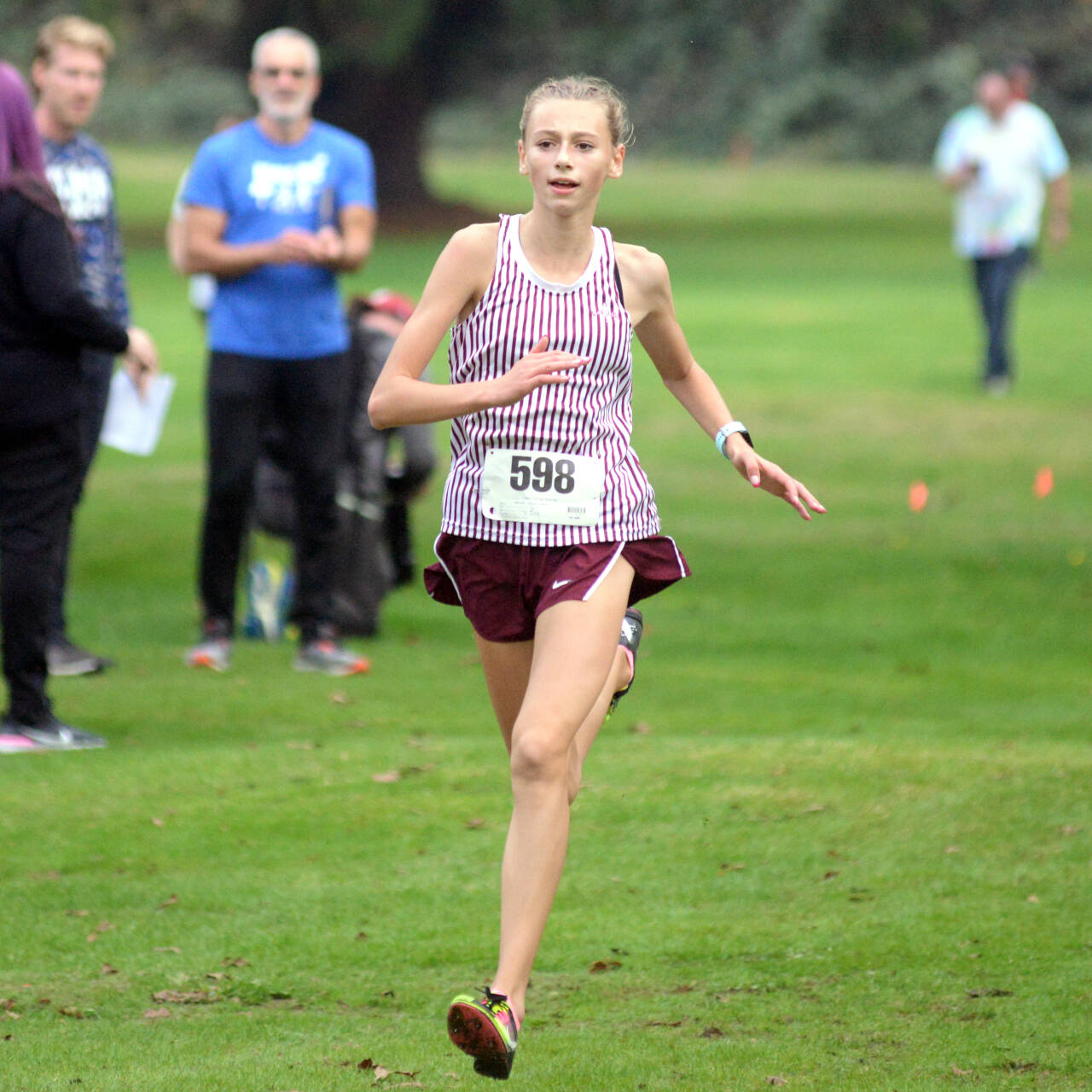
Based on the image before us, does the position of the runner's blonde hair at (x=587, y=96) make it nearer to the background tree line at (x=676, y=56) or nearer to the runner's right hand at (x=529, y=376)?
the runner's right hand at (x=529, y=376)

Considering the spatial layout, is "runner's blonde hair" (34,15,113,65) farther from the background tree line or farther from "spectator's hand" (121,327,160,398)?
the background tree line

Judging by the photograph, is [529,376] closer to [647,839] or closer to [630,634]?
[630,634]

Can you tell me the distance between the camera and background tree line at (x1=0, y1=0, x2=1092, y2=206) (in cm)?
3622

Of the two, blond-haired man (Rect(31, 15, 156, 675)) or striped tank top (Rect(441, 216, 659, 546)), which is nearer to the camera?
striped tank top (Rect(441, 216, 659, 546))

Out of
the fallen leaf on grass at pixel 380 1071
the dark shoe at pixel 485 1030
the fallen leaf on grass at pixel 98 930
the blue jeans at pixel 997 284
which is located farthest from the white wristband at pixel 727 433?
the blue jeans at pixel 997 284

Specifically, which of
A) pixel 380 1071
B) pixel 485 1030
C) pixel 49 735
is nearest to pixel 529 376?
pixel 485 1030

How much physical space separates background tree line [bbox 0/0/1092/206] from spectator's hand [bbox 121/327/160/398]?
24.3 m

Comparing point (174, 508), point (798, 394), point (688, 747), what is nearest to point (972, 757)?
point (688, 747)

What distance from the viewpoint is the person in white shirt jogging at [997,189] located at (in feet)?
56.2

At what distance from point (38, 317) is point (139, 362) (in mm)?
940

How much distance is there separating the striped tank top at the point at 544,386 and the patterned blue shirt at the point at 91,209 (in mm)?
3768

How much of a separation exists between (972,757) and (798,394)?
1120 cm

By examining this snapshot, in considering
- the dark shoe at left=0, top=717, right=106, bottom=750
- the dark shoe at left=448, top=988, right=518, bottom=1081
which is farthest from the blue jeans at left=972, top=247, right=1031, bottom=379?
the dark shoe at left=448, top=988, right=518, bottom=1081

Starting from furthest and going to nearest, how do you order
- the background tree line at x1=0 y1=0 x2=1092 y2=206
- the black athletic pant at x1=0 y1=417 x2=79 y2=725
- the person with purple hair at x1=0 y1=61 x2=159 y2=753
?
the background tree line at x1=0 y1=0 x2=1092 y2=206
the black athletic pant at x1=0 y1=417 x2=79 y2=725
the person with purple hair at x1=0 y1=61 x2=159 y2=753
